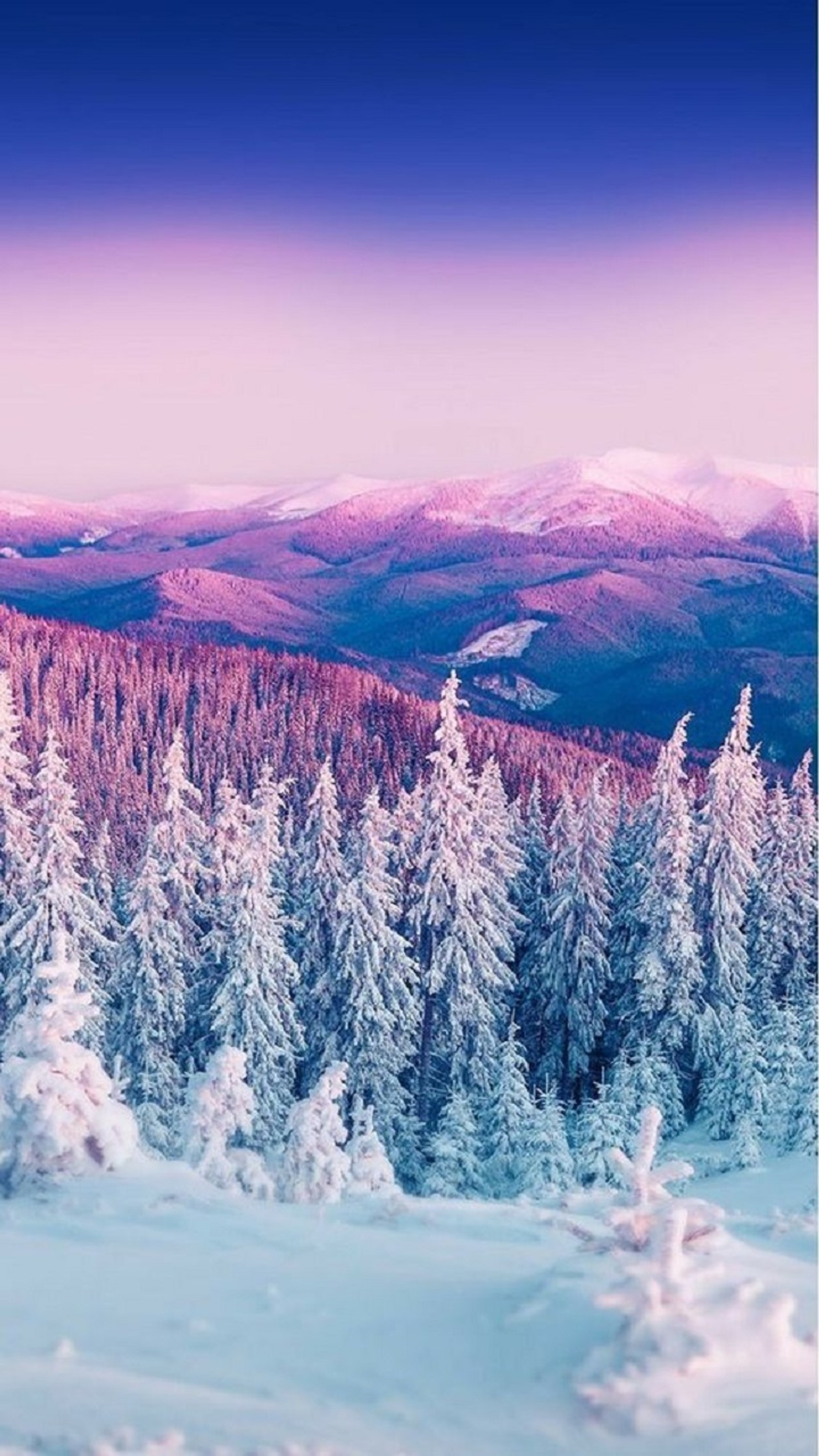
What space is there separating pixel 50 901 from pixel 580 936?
661 inches

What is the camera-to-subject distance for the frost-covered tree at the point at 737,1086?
28.3m

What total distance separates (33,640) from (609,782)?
72.5 metres

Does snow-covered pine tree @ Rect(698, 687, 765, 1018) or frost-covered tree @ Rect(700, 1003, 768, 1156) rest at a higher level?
snow-covered pine tree @ Rect(698, 687, 765, 1018)

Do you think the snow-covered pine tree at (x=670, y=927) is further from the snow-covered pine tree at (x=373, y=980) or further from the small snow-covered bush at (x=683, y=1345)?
the small snow-covered bush at (x=683, y=1345)

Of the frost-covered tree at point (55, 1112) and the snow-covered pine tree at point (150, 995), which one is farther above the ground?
the frost-covered tree at point (55, 1112)

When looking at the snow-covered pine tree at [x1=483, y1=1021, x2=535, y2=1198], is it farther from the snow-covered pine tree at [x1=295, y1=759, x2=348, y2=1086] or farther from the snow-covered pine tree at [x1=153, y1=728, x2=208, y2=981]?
the snow-covered pine tree at [x1=153, y1=728, x2=208, y2=981]

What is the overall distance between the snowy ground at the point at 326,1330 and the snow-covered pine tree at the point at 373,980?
21.8 metres

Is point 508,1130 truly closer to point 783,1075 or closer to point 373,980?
point 373,980

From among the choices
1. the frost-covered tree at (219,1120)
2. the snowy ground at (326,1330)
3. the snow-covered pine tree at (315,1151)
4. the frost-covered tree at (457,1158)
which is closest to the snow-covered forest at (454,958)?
the frost-covered tree at (457,1158)

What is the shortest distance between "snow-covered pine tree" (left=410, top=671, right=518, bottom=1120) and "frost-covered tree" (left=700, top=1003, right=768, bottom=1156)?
6.70 m

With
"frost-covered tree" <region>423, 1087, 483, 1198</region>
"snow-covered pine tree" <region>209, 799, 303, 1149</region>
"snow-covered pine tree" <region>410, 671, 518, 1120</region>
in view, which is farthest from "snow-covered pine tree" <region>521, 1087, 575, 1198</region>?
"snow-covered pine tree" <region>209, 799, 303, 1149</region>

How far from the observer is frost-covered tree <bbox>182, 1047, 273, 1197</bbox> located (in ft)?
55.6

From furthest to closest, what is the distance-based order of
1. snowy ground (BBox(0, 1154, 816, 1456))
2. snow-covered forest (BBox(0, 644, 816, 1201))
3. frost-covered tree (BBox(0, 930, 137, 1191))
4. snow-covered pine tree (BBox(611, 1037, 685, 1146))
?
1. snow-covered forest (BBox(0, 644, 816, 1201))
2. snow-covered pine tree (BBox(611, 1037, 685, 1146))
3. frost-covered tree (BBox(0, 930, 137, 1191))
4. snowy ground (BBox(0, 1154, 816, 1456))

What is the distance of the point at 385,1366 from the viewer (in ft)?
23.4
